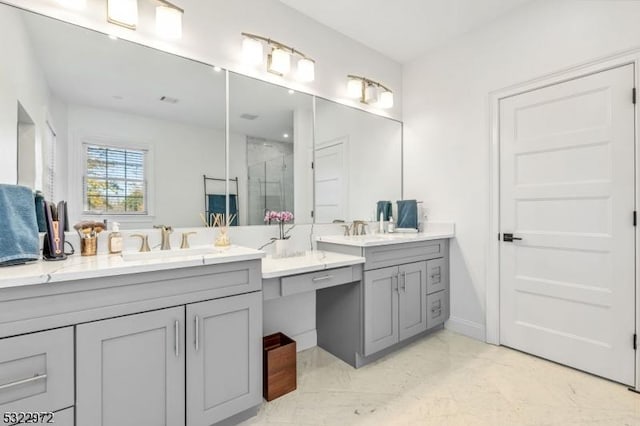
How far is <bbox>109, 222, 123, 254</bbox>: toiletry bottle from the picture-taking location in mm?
1619

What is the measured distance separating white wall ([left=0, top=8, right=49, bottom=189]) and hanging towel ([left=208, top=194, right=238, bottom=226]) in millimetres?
840

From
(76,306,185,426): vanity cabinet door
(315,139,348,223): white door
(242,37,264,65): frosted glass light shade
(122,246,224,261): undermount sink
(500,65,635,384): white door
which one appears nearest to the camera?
(76,306,185,426): vanity cabinet door

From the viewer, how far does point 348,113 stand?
279 centimetres

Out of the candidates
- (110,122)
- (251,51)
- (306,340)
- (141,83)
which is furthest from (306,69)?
(306,340)

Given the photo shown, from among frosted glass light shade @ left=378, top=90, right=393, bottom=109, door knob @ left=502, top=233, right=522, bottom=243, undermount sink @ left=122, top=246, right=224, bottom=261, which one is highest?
frosted glass light shade @ left=378, top=90, right=393, bottom=109

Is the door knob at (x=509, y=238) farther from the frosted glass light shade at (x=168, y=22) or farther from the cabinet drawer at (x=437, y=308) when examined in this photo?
the frosted glass light shade at (x=168, y=22)

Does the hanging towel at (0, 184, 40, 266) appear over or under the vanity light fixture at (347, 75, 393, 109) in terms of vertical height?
under

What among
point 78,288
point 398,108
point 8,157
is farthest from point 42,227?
point 398,108

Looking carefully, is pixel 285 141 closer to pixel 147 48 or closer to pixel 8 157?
pixel 147 48

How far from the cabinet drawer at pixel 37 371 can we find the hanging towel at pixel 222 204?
40.4 inches

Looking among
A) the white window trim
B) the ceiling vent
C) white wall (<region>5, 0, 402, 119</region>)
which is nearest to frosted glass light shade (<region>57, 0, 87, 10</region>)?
white wall (<region>5, 0, 402, 119</region>)

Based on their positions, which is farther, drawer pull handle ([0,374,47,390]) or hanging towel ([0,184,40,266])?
hanging towel ([0,184,40,266])

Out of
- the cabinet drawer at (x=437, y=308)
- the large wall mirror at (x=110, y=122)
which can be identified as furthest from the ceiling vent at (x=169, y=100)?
the cabinet drawer at (x=437, y=308)

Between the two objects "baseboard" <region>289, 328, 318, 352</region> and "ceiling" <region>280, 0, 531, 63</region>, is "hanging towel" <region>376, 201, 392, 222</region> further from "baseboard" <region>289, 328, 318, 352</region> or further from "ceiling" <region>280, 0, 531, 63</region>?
"ceiling" <region>280, 0, 531, 63</region>
